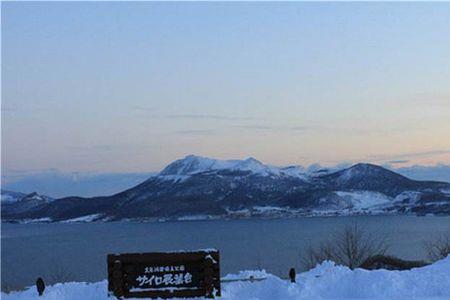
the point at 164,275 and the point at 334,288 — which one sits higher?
the point at 164,275

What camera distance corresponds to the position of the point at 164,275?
14.2 metres

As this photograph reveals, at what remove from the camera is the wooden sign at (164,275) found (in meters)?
14.1

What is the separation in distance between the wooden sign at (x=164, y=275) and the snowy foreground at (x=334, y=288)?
58 cm

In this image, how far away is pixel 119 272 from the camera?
14.1 metres

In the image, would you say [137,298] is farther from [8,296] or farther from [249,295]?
[8,296]

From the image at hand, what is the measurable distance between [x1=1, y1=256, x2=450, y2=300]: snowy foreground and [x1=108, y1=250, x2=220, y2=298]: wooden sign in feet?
1.90

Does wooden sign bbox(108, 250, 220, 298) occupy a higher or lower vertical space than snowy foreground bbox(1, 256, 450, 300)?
higher

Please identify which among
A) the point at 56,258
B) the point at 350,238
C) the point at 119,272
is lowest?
the point at 56,258

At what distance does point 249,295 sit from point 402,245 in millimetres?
74279

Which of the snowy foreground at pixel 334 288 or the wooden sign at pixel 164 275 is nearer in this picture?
the snowy foreground at pixel 334 288

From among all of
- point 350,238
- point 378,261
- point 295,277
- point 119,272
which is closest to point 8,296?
point 119,272

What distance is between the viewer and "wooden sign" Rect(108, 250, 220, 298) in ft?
46.3

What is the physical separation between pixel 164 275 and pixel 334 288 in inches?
150

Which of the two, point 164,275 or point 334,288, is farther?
point 334,288
